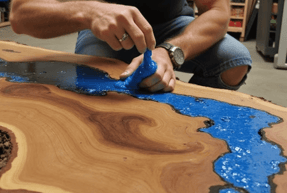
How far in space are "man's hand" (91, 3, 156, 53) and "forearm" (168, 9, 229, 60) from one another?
34 centimetres

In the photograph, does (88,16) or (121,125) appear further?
(88,16)

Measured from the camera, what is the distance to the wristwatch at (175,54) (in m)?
0.95

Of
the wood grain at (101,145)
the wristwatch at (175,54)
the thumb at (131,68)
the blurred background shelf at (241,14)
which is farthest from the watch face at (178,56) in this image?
the blurred background shelf at (241,14)

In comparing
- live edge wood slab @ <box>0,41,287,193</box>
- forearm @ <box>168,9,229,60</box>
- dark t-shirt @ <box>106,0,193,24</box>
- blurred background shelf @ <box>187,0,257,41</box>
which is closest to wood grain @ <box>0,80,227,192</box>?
live edge wood slab @ <box>0,41,287,193</box>

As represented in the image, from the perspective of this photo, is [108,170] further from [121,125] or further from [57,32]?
[57,32]

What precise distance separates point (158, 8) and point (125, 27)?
61 centimetres

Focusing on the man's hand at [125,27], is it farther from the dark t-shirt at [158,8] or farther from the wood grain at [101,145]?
the dark t-shirt at [158,8]

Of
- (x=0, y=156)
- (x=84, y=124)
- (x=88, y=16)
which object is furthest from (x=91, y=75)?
(x=0, y=156)

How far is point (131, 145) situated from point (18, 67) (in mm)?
613

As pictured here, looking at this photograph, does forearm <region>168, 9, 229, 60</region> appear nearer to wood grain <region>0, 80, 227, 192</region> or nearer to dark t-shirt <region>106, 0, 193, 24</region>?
dark t-shirt <region>106, 0, 193, 24</region>

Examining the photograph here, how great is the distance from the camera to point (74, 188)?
1.28 ft

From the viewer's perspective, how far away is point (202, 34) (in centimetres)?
109

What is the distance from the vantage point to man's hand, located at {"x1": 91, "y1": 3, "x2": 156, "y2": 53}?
0.69 m

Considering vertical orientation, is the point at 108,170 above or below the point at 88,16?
below
